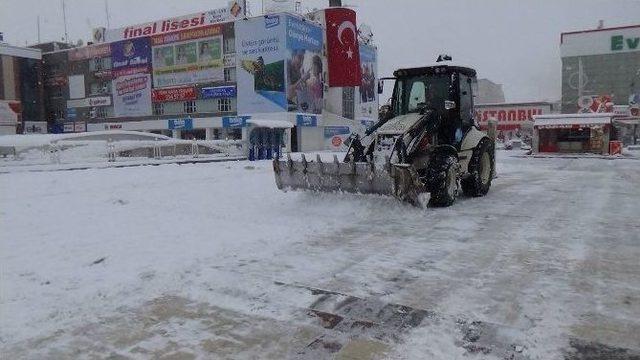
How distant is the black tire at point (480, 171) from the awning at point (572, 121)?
22334 millimetres

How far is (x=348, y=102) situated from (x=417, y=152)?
43.2m

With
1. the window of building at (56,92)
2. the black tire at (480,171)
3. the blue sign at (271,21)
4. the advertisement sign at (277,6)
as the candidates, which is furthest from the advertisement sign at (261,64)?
the black tire at (480,171)

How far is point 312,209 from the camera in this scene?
28.1 feet

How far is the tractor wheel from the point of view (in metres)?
8.63

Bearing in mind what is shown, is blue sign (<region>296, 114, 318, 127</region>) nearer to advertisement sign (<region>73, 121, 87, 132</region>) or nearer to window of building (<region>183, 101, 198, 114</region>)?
window of building (<region>183, 101, 198, 114</region>)

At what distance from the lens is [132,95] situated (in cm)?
5150

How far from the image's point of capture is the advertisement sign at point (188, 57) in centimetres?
4600

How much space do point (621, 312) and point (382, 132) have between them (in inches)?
221

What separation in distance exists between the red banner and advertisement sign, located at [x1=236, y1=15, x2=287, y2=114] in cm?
639

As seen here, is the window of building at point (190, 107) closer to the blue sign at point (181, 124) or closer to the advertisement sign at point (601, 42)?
the blue sign at point (181, 124)

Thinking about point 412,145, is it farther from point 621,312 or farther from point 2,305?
point 2,305

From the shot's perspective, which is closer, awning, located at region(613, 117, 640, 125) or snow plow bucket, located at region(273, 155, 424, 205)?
snow plow bucket, located at region(273, 155, 424, 205)

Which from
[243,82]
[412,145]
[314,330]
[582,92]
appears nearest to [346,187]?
[412,145]

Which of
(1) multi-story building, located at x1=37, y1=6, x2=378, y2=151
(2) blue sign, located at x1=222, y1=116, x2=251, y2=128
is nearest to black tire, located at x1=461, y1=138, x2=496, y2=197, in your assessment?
(1) multi-story building, located at x1=37, y1=6, x2=378, y2=151
